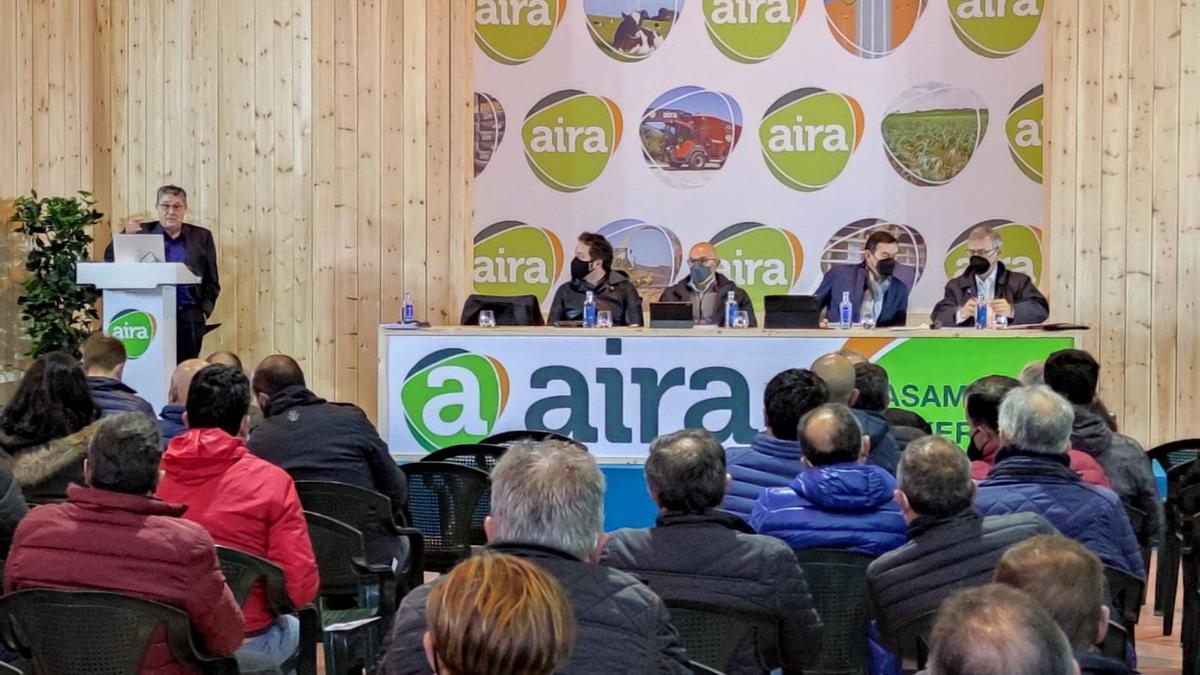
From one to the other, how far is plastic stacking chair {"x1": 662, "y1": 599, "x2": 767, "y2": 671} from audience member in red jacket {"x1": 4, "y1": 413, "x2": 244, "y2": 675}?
0.98 metres

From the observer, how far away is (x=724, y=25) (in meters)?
9.97

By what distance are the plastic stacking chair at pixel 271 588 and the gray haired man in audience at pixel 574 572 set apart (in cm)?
112

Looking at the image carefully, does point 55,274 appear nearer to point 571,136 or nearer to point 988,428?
point 571,136

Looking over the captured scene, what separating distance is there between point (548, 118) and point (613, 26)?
2.47 feet

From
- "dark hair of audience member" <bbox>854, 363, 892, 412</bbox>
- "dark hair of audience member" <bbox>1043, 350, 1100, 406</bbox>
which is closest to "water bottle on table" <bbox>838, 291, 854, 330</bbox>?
"dark hair of audience member" <bbox>854, 363, 892, 412</bbox>

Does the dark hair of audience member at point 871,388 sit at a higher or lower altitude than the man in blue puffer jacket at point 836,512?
higher

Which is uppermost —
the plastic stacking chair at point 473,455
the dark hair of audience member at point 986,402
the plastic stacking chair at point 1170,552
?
the dark hair of audience member at point 986,402

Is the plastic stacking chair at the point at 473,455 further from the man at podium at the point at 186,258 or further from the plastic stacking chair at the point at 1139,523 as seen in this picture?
the man at podium at the point at 186,258

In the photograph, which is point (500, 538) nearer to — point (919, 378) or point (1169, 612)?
point (1169, 612)

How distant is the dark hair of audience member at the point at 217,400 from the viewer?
403 cm

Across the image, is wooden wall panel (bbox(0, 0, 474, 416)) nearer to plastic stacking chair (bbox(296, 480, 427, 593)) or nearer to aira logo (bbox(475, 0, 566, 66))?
aira logo (bbox(475, 0, 566, 66))

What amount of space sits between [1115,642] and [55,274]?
7082mm

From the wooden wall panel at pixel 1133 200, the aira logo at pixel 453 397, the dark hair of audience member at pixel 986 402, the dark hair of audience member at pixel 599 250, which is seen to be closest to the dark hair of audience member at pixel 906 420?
the dark hair of audience member at pixel 986 402

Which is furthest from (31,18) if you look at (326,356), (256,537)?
(256,537)
